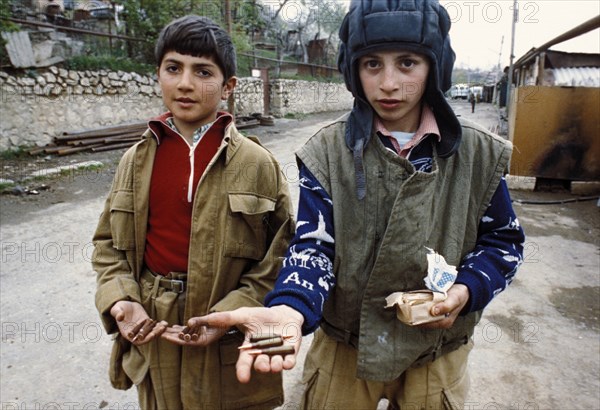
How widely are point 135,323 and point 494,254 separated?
4.12 ft

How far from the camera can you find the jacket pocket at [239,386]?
5.71 ft

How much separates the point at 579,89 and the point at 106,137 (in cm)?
973

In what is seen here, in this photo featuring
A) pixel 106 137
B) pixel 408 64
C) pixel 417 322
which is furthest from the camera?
pixel 106 137

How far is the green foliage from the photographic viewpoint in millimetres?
10969

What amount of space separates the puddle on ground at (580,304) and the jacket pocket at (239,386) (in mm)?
2813

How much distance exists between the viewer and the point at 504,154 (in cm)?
A: 142

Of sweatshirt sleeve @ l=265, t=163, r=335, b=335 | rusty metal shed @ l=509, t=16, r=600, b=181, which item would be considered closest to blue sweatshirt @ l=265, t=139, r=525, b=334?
sweatshirt sleeve @ l=265, t=163, r=335, b=335

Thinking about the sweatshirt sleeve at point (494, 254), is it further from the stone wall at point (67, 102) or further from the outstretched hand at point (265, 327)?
the stone wall at point (67, 102)

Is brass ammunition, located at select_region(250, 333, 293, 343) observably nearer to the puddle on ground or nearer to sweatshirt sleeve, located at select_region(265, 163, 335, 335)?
sweatshirt sleeve, located at select_region(265, 163, 335, 335)

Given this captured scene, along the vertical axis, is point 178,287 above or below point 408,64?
below

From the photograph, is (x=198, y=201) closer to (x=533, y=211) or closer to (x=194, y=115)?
(x=194, y=115)

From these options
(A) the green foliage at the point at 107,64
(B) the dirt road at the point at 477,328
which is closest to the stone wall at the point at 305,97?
(A) the green foliage at the point at 107,64

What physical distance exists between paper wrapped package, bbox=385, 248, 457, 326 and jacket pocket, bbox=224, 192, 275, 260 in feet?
1.95

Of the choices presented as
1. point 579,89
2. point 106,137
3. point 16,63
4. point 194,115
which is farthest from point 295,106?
point 194,115
